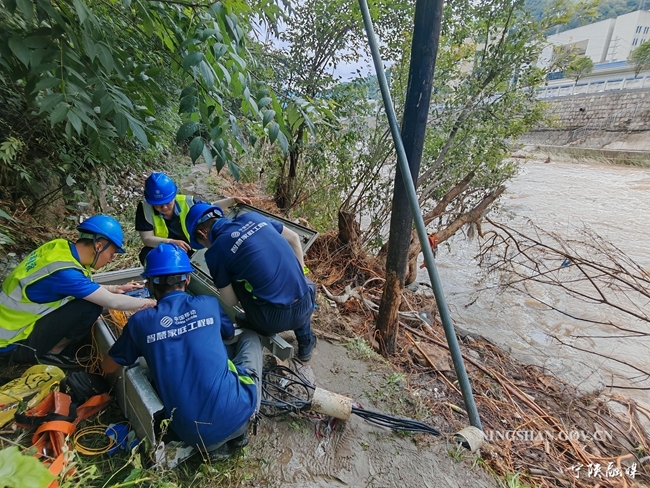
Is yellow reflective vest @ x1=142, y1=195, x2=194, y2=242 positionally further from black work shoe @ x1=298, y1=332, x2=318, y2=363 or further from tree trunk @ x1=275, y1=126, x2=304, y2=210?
tree trunk @ x1=275, y1=126, x2=304, y2=210

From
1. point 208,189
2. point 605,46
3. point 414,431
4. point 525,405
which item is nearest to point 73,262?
point 414,431

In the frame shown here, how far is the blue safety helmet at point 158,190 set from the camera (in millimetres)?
2758

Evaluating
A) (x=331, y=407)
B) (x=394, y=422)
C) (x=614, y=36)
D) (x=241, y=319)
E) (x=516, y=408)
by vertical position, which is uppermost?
(x=614, y=36)

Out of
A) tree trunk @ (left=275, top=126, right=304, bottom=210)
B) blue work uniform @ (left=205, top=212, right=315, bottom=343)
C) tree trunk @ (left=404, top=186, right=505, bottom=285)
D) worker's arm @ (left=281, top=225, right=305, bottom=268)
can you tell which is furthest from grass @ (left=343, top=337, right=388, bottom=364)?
tree trunk @ (left=275, top=126, right=304, bottom=210)

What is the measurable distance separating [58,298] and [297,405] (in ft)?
5.41

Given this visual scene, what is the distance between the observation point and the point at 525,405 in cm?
327

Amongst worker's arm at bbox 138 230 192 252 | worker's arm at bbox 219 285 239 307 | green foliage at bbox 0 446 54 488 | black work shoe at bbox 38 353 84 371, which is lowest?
black work shoe at bbox 38 353 84 371

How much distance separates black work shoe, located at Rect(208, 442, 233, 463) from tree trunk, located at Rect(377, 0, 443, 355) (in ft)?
6.14

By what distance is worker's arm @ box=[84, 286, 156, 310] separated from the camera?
2.01 meters

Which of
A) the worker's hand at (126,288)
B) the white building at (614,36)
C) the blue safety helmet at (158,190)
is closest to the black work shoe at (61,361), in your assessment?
the worker's hand at (126,288)

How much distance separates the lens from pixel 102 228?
6.89ft

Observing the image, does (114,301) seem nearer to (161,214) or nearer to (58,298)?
(58,298)

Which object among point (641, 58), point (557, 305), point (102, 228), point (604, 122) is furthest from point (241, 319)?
point (641, 58)

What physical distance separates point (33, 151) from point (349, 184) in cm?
434
